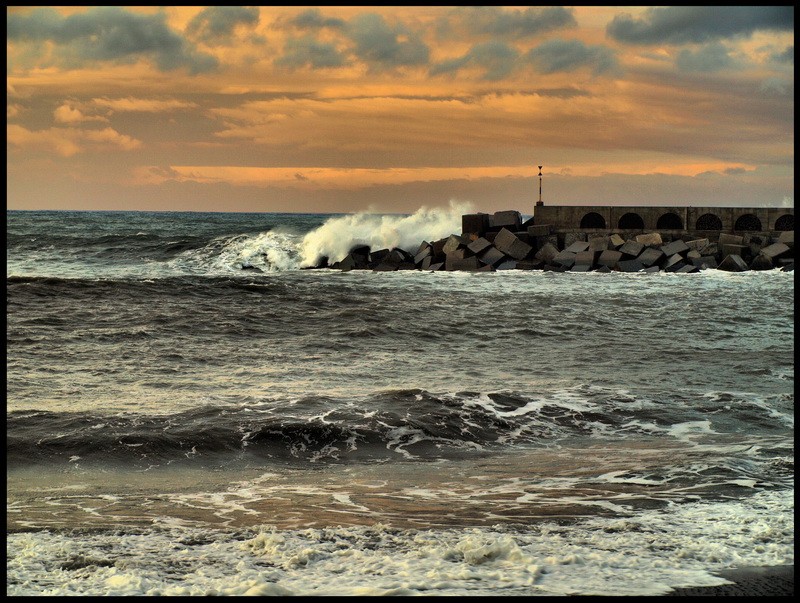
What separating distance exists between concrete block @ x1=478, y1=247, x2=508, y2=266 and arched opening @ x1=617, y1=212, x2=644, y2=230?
4.40m

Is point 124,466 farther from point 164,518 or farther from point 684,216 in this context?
point 684,216

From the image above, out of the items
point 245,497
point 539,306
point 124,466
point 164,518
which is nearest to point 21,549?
point 164,518

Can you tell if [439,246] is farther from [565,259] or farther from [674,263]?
[674,263]

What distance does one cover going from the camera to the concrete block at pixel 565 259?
25.2m

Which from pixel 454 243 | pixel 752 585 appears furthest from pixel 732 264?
pixel 752 585

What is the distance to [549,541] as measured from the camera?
449cm

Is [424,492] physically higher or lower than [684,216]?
lower

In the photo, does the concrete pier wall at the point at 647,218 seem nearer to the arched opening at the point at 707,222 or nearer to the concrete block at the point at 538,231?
the arched opening at the point at 707,222

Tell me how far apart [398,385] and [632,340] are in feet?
16.0

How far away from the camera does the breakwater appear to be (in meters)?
25.1

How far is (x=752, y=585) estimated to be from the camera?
150 inches

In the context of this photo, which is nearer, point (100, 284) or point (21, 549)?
point (21, 549)

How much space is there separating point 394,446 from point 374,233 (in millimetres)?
22476

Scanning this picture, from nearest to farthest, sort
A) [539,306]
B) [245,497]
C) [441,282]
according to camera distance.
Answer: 1. [245,497]
2. [539,306]
3. [441,282]
